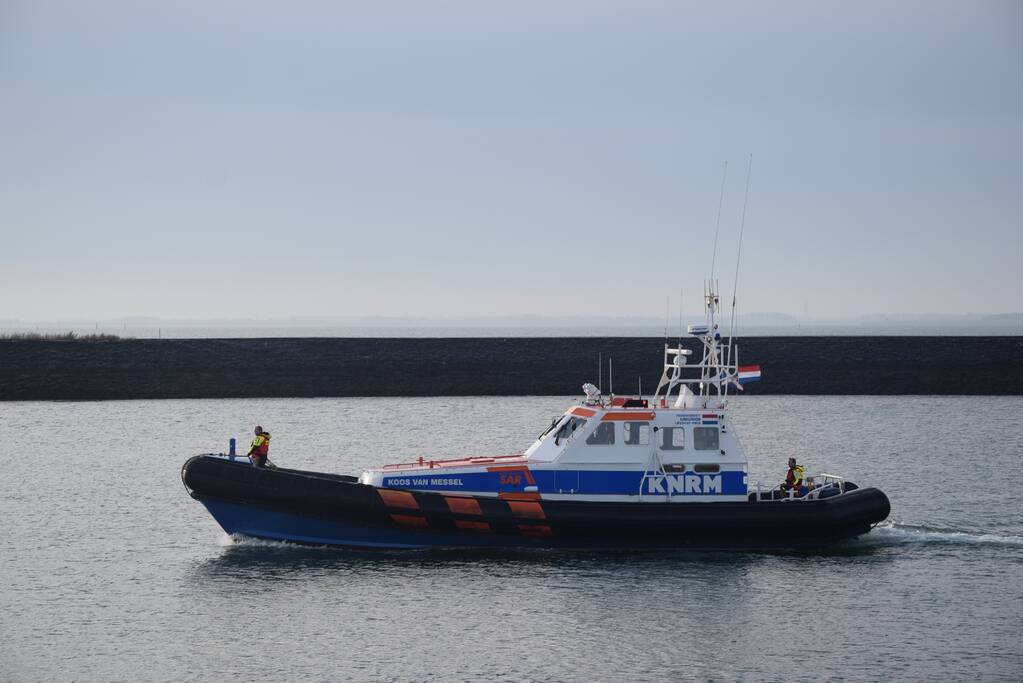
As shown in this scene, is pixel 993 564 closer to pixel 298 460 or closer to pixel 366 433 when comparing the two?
pixel 298 460

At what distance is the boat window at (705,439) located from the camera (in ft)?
65.8

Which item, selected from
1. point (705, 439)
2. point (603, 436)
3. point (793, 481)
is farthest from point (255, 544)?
point (793, 481)

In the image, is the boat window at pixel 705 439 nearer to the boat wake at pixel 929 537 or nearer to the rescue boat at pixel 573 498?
the rescue boat at pixel 573 498

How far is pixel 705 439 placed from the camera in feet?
65.9

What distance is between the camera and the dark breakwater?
52688mm

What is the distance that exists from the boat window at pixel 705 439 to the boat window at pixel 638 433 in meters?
0.86

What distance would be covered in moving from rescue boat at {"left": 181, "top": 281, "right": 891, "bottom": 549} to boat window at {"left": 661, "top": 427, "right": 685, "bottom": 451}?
0.03 m

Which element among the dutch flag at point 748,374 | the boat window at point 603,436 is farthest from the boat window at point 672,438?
the dutch flag at point 748,374

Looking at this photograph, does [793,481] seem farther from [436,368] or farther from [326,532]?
[436,368]

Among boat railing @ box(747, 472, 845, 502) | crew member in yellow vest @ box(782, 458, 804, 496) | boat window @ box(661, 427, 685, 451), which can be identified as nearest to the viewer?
boat window @ box(661, 427, 685, 451)

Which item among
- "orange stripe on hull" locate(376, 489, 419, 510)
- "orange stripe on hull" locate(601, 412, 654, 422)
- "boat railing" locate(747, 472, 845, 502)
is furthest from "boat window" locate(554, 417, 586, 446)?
"boat railing" locate(747, 472, 845, 502)

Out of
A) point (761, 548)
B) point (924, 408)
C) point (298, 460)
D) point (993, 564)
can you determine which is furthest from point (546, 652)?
point (924, 408)

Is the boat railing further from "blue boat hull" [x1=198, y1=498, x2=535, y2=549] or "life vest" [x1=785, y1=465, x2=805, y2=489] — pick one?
"blue boat hull" [x1=198, y1=498, x2=535, y2=549]

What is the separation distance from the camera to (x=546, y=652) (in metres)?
15.0
